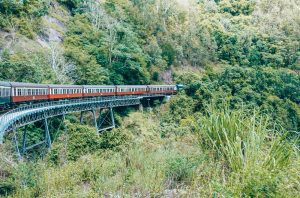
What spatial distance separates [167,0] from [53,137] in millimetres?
42317

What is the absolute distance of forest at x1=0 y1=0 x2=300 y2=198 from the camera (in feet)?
18.7

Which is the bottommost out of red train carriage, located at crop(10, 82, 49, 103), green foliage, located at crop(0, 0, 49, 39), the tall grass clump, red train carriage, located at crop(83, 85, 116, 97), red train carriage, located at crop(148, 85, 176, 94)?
red train carriage, located at crop(148, 85, 176, 94)

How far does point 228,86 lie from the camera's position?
3650cm

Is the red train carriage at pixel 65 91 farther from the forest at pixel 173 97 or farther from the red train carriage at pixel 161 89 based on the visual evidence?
the red train carriage at pixel 161 89

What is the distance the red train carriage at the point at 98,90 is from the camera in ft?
95.4

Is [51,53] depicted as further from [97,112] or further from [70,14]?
[70,14]

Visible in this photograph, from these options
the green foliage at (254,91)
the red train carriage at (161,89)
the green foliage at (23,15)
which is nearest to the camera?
the green foliage at (254,91)

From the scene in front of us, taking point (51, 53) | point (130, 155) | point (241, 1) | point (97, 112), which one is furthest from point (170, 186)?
point (241, 1)

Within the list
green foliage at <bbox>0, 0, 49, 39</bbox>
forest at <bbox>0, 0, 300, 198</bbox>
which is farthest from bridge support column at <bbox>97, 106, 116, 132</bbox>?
green foliage at <bbox>0, 0, 49, 39</bbox>

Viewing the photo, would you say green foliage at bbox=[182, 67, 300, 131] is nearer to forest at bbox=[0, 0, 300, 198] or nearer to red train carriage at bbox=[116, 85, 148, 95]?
forest at bbox=[0, 0, 300, 198]

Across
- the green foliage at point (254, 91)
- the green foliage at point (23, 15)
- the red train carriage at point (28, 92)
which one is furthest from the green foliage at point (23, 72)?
the green foliage at point (254, 91)

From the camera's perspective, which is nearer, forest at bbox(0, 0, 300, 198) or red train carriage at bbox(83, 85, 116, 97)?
forest at bbox(0, 0, 300, 198)

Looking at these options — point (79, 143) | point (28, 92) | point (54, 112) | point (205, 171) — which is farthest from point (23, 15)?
point (205, 171)

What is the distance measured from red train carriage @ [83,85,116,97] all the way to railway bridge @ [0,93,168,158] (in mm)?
586
